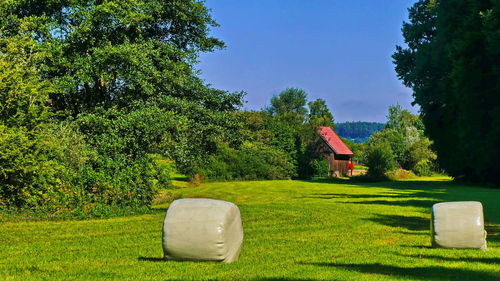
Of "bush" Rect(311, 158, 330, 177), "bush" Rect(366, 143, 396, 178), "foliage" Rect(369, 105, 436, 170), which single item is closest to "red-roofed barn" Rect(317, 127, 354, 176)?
"bush" Rect(311, 158, 330, 177)

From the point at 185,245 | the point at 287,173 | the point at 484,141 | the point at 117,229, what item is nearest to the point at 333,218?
the point at 117,229

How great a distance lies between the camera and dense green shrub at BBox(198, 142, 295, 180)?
63969 mm

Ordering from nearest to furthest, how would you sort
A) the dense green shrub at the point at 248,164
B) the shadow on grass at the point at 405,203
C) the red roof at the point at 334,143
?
1. the shadow on grass at the point at 405,203
2. the dense green shrub at the point at 248,164
3. the red roof at the point at 334,143

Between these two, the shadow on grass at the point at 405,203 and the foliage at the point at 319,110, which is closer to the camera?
the shadow on grass at the point at 405,203

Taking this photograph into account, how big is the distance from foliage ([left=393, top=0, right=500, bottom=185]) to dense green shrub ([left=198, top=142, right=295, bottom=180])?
54.4 ft

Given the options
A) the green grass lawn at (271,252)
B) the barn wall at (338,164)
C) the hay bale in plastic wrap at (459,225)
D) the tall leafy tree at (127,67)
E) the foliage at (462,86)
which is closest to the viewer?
the green grass lawn at (271,252)

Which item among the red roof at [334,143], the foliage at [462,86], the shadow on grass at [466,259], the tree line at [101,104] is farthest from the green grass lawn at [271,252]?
the red roof at [334,143]

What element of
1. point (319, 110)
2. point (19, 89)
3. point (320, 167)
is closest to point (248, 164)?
point (320, 167)

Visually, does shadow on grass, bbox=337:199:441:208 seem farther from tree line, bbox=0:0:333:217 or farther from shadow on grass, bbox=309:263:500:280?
shadow on grass, bbox=309:263:500:280

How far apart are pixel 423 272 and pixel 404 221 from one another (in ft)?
40.7

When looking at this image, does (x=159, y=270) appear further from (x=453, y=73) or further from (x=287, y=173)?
(x=287, y=173)

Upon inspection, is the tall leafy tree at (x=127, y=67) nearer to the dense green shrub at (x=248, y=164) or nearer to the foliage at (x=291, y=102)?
the dense green shrub at (x=248, y=164)

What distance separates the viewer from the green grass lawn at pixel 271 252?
39.9ft

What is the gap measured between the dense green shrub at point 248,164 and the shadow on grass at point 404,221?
35.1 metres
